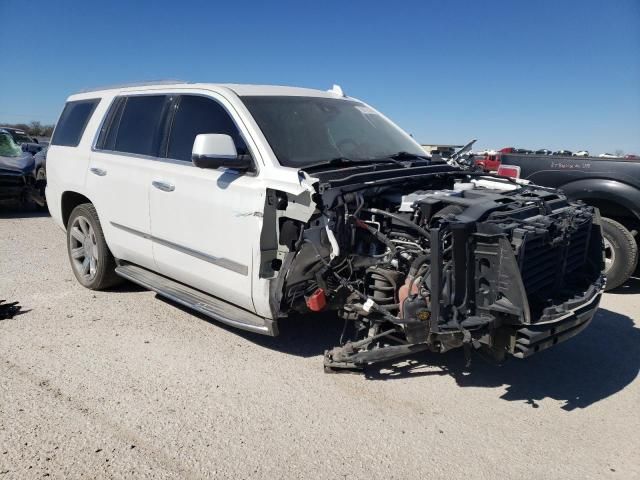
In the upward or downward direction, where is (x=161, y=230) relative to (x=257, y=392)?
upward

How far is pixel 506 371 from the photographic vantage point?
416 centimetres

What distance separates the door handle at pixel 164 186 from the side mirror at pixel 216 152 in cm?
68

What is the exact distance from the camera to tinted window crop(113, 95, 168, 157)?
485 cm

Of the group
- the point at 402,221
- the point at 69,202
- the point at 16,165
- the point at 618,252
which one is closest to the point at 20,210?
the point at 16,165

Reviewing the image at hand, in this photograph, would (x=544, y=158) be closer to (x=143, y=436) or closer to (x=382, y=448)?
(x=382, y=448)

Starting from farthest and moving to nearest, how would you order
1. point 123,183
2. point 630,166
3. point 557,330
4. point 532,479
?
1. point 630,166
2. point 123,183
3. point 557,330
4. point 532,479

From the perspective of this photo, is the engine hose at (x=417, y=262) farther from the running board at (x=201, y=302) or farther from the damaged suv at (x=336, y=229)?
the running board at (x=201, y=302)

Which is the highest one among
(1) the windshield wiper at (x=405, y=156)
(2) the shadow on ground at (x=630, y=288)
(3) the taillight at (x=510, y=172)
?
(1) the windshield wiper at (x=405, y=156)

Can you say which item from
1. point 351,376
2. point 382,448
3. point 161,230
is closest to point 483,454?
point 382,448

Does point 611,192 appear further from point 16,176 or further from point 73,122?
point 16,176

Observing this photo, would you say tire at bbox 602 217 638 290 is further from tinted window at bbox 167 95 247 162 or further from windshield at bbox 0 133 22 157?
windshield at bbox 0 133 22 157

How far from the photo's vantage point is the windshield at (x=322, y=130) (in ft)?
13.6

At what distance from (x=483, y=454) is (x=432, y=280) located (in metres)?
1.04

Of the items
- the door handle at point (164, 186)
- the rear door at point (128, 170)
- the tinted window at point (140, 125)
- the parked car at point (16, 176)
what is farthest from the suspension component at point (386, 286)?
the parked car at point (16, 176)
